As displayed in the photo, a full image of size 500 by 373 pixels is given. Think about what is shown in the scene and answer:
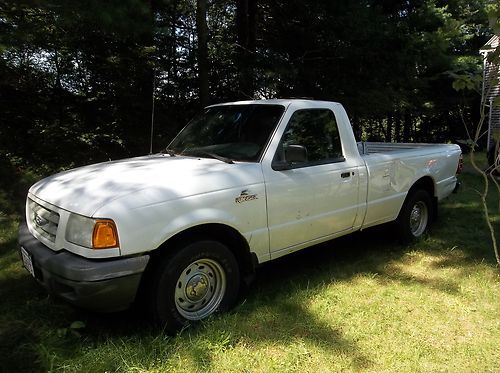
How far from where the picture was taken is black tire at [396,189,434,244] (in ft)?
17.9

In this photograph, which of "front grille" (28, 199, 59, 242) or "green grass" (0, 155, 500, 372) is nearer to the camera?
"green grass" (0, 155, 500, 372)

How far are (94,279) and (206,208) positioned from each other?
92 centimetres

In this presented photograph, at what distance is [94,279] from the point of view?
9.39ft

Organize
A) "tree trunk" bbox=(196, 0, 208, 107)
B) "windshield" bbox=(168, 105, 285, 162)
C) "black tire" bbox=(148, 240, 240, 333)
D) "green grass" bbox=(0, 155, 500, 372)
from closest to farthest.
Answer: "green grass" bbox=(0, 155, 500, 372), "black tire" bbox=(148, 240, 240, 333), "windshield" bbox=(168, 105, 285, 162), "tree trunk" bbox=(196, 0, 208, 107)

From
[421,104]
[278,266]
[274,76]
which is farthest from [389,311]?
[421,104]

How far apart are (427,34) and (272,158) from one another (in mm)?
8669

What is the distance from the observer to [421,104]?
1938cm

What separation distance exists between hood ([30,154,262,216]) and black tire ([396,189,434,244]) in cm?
253

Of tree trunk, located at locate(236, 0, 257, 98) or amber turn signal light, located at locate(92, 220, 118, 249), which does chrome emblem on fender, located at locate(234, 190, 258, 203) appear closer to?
amber turn signal light, located at locate(92, 220, 118, 249)

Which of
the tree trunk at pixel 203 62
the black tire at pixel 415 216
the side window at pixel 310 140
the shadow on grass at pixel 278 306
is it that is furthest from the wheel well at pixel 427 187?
the tree trunk at pixel 203 62

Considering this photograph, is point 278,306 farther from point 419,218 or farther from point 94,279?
point 419,218

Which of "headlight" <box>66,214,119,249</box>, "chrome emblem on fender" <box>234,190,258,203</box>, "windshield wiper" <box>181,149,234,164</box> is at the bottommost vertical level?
Answer: "headlight" <box>66,214,119,249</box>

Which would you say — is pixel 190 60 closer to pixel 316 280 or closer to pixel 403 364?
pixel 316 280

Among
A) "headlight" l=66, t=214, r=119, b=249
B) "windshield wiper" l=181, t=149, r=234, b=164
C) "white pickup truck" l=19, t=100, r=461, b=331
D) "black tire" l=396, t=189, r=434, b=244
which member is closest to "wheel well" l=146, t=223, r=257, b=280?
"white pickup truck" l=19, t=100, r=461, b=331
